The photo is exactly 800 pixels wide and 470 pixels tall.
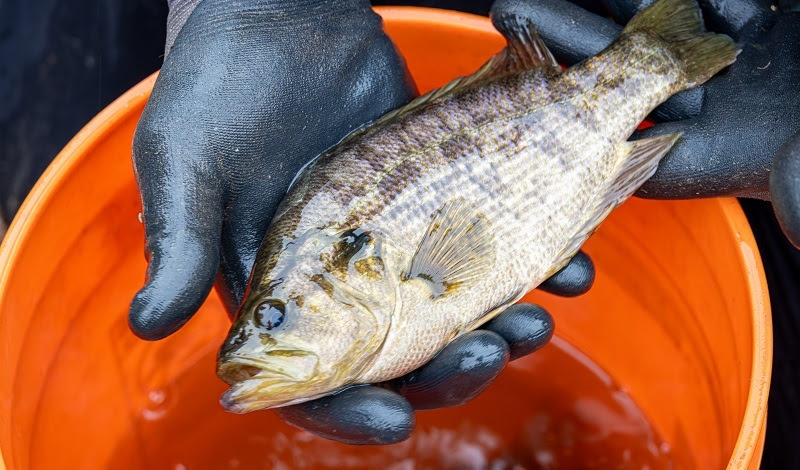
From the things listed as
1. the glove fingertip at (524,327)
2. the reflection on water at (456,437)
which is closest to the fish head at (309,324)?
the glove fingertip at (524,327)

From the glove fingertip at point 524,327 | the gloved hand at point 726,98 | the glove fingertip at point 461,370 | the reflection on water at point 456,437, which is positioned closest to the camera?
the glove fingertip at point 461,370

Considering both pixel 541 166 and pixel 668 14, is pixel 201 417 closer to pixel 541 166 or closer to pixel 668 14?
pixel 541 166

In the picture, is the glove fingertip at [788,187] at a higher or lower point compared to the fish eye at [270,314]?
higher

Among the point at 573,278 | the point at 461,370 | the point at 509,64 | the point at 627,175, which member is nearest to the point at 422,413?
the point at 573,278

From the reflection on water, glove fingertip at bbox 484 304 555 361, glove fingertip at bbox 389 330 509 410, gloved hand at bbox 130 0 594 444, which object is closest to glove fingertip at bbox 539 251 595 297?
gloved hand at bbox 130 0 594 444

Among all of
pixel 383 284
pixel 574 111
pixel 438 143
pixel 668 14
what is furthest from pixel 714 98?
pixel 383 284

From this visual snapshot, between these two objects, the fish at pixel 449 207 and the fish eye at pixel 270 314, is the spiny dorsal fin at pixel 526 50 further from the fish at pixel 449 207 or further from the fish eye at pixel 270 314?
the fish eye at pixel 270 314

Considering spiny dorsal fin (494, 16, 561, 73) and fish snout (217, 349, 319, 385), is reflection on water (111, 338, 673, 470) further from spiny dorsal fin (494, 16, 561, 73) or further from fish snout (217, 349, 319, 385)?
spiny dorsal fin (494, 16, 561, 73)
